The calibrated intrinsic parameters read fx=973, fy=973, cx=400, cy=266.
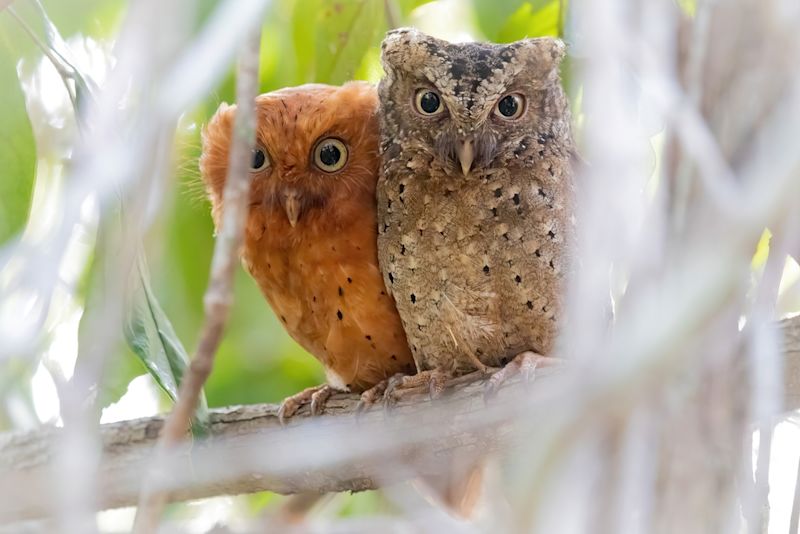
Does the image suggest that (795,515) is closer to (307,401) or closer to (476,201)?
(476,201)

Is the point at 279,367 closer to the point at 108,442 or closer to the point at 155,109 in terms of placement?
the point at 108,442

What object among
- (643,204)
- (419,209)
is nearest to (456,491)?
(419,209)

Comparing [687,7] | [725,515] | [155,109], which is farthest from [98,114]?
[687,7]

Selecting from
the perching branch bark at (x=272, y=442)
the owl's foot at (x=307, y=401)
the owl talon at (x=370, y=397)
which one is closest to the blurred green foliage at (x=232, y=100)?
the perching branch bark at (x=272, y=442)

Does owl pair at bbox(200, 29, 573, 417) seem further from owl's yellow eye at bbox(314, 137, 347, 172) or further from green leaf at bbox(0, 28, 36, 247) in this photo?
green leaf at bbox(0, 28, 36, 247)

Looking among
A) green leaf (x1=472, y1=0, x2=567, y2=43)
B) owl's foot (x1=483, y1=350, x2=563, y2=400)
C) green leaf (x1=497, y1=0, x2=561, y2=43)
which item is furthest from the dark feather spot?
owl's foot (x1=483, y1=350, x2=563, y2=400)

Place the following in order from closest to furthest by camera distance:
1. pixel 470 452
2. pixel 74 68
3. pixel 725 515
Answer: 1. pixel 725 515
2. pixel 74 68
3. pixel 470 452
